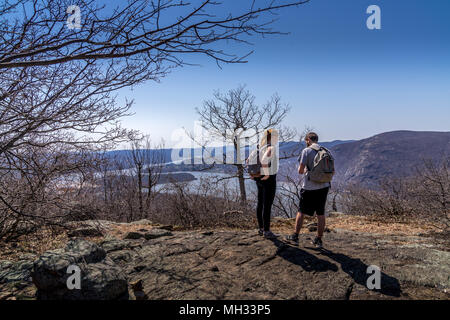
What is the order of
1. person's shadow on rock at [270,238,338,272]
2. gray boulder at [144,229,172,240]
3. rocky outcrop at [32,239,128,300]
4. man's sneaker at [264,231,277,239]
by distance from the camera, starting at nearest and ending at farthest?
rocky outcrop at [32,239,128,300] < person's shadow on rock at [270,238,338,272] < man's sneaker at [264,231,277,239] < gray boulder at [144,229,172,240]

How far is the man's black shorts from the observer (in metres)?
4.30

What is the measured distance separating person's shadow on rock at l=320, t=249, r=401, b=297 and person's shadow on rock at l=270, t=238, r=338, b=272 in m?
0.19

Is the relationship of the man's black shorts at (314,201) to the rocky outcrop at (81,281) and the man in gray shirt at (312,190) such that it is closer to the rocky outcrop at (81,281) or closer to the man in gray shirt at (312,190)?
the man in gray shirt at (312,190)

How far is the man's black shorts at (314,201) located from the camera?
430 cm

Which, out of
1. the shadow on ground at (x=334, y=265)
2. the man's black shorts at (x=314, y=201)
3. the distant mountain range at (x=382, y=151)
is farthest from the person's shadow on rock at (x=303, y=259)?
the distant mountain range at (x=382, y=151)

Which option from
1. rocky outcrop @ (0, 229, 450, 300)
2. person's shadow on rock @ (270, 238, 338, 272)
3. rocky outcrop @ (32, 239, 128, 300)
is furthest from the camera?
person's shadow on rock @ (270, 238, 338, 272)

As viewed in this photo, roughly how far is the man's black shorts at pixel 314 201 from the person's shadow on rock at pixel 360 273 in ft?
2.16

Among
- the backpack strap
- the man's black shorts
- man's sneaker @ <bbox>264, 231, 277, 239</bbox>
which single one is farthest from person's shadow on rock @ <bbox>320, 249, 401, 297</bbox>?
the backpack strap

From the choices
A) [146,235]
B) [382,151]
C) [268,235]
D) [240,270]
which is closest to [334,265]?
[240,270]

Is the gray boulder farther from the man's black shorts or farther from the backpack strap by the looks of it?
the backpack strap

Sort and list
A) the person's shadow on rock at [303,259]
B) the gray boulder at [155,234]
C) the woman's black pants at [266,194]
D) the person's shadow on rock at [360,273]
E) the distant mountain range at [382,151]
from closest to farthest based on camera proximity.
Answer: the person's shadow on rock at [360,273] < the person's shadow on rock at [303,259] < the woman's black pants at [266,194] < the gray boulder at [155,234] < the distant mountain range at [382,151]

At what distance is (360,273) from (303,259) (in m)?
0.77

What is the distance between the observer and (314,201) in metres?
4.34

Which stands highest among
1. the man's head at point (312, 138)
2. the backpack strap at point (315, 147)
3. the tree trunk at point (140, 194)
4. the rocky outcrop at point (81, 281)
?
the man's head at point (312, 138)
